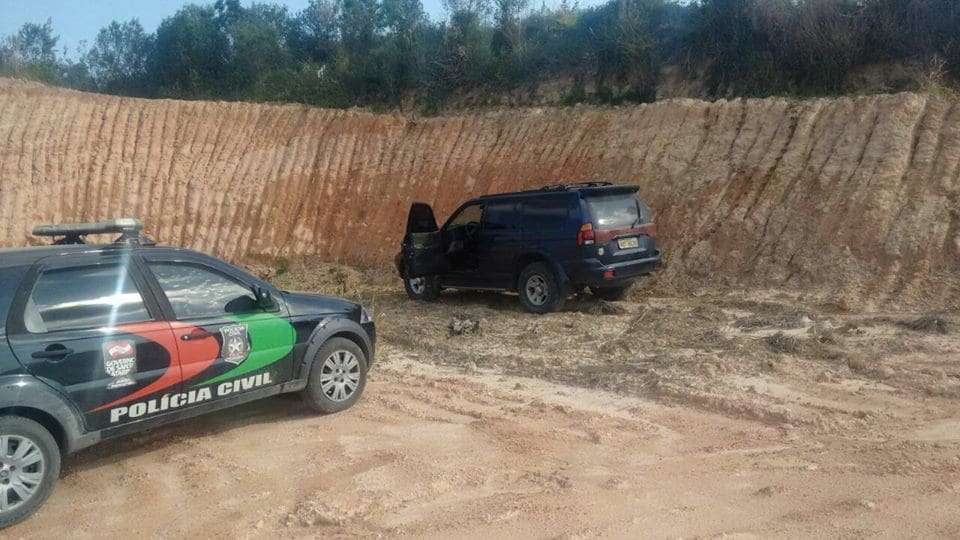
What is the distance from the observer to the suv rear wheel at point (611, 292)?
11.8 meters

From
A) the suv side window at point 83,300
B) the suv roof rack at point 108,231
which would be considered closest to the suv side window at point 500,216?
the suv roof rack at point 108,231

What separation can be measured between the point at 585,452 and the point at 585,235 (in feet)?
17.6

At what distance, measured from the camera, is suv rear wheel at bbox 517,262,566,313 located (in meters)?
10.9

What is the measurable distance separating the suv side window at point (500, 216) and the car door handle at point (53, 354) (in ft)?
23.9

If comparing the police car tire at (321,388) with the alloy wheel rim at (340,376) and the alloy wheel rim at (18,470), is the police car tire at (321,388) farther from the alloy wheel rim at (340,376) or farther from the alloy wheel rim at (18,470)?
the alloy wheel rim at (18,470)

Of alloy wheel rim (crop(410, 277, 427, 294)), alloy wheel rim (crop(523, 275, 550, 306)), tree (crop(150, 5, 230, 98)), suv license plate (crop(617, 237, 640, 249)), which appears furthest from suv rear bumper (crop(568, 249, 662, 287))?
tree (crop(150, 5, 230, 98))

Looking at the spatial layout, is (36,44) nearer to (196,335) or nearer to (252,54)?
(252,54)

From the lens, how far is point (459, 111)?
1992cm

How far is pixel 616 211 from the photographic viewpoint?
10812mm

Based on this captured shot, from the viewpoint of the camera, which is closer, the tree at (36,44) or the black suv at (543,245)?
the black suv at (543,245)

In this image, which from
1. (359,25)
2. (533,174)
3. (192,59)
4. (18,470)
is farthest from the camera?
(192,59)

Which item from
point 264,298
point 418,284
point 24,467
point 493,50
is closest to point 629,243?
point 418,284

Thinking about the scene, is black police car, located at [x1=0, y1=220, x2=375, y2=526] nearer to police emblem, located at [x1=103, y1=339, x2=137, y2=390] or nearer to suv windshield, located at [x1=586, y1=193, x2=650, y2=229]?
police emblem, located at [x1=103, y1=339, x2=137, y2=390]

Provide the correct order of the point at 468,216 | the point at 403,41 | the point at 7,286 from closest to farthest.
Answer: the point at 7,286 < the point at 468,216 < the point at 403,41
